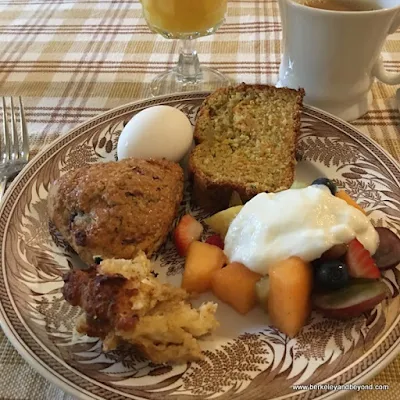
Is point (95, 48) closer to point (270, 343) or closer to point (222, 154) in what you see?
point (222, 154)

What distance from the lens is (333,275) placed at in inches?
44.1

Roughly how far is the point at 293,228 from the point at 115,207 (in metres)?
0.45

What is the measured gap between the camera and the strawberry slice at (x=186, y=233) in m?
1.36

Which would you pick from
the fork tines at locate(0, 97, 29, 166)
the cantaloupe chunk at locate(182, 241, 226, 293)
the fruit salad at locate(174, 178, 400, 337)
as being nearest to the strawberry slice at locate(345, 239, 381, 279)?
the fruit salad at locate(174, 178, 400, 337)

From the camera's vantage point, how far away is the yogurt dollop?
1.19 meters

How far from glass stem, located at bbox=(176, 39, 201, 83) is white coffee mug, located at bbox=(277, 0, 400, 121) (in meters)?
0.40

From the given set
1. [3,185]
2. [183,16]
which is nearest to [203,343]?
[3,185]

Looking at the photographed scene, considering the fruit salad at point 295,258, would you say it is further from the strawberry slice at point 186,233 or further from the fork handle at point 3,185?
the fork handle at point 3,185

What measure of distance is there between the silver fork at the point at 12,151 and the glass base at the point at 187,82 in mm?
563

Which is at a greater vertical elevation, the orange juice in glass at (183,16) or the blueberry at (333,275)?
the orange juice in glass at (183,16)

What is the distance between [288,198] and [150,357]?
0.53 m

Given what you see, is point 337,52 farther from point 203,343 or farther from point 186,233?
point 203,343

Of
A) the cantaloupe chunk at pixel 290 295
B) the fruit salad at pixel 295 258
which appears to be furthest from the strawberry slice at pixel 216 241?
the cantaloupe chunk at pixel 290 295

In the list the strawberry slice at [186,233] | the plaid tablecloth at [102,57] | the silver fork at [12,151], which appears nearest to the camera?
the strawberry slice at [186,233]
